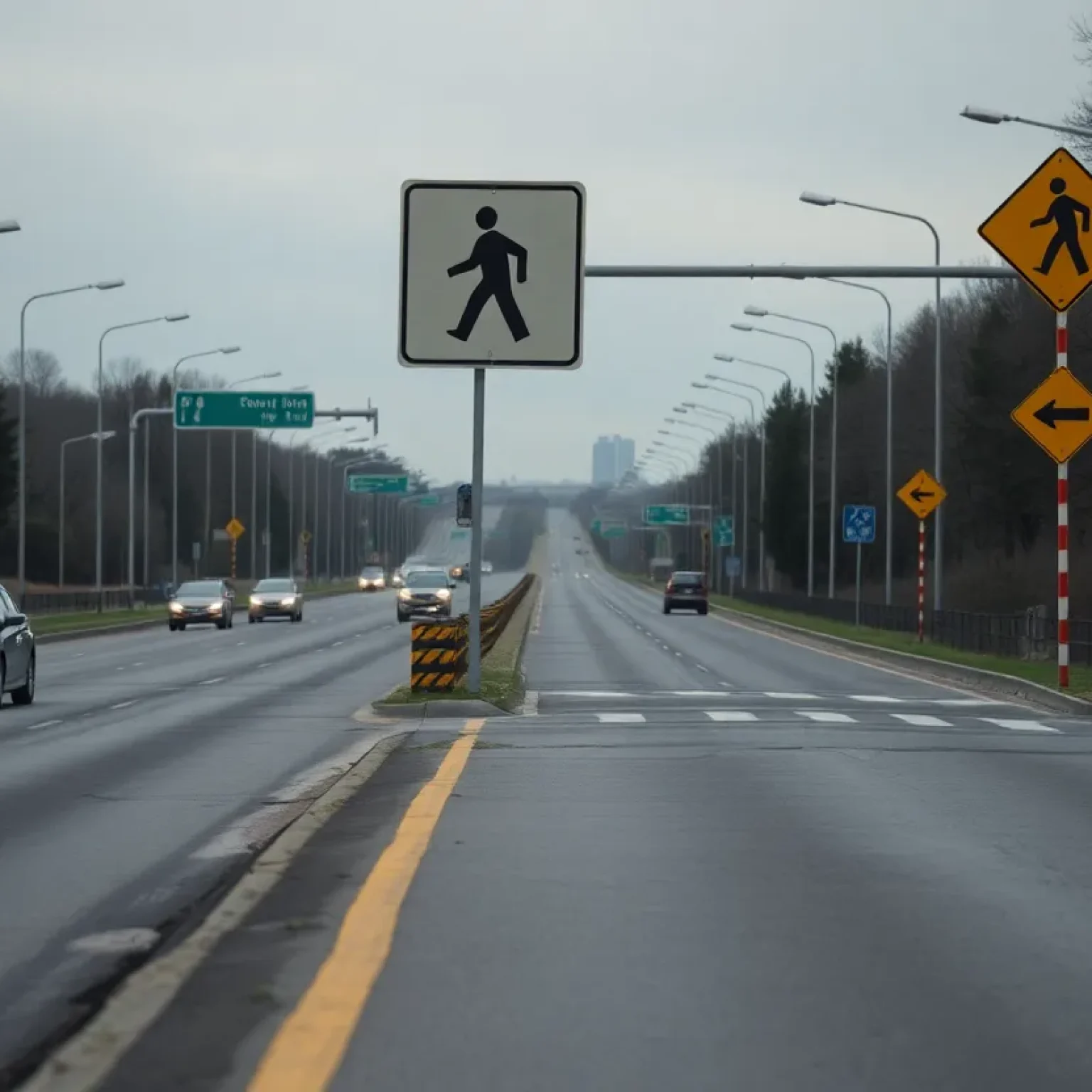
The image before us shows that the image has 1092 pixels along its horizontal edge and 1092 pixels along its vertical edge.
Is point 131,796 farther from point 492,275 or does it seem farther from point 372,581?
point 372,581

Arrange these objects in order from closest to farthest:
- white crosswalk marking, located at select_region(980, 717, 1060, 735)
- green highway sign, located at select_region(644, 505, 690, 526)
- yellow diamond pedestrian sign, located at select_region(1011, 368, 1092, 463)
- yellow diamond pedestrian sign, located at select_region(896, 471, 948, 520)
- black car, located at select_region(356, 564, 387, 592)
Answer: white crosswalk marking, located at select_region(980, 717, 1060, 735) → yellow diamond pedestrian sign, located at select_region(1011, 368, 1092, 463) → yellow diamond pedestrian sign, located at select_region(896, 471, 948, 520) → black car, located at select_region(356, 564, 387, 592) → green highway sign, located at select_region(644, 505, 690, 526)

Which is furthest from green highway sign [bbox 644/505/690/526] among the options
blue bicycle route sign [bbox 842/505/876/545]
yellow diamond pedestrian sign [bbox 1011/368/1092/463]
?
yellow diamond pedestrian sign [bbox 1011/368/1092/463]

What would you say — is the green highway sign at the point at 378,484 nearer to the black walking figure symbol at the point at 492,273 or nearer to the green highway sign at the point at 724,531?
the green highway sign at the point at 724,531

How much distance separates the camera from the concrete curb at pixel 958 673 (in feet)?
86.8

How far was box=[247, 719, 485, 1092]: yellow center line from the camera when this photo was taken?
6.29 m

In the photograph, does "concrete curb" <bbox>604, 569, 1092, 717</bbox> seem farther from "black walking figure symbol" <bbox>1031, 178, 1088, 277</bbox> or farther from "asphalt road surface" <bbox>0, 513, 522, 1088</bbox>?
"asphalt road surface" <bbox>0, 513, 522, 1088</bbox>

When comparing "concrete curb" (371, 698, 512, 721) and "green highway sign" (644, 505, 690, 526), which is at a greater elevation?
"green highway sign" (644, 505, 690, 526)

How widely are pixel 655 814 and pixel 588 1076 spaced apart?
655 centimetres

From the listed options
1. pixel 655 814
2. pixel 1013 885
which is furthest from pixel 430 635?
pixel 1013 885

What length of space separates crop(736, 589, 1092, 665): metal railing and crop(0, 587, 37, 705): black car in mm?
18194

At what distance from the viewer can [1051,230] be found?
2659cm

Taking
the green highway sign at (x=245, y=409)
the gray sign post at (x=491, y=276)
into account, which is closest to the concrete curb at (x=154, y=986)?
the gray sign post at (x=491, y=276)

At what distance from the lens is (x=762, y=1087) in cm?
619

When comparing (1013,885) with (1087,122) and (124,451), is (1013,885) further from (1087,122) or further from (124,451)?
(124,451)
